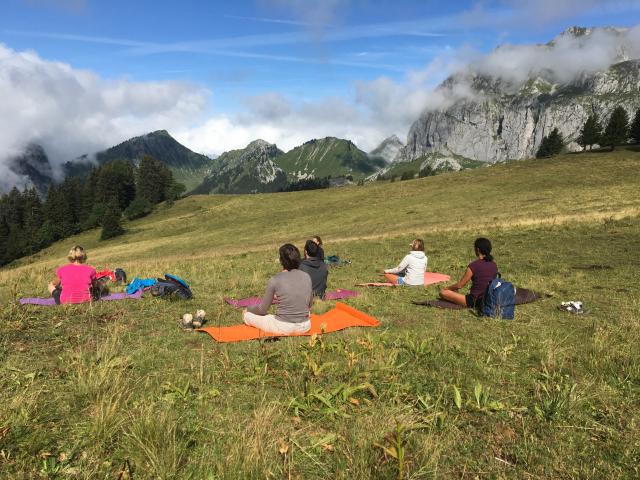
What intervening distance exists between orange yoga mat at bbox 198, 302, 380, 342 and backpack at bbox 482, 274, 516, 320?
284 centimetres

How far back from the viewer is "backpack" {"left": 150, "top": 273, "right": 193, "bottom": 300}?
11.6 meters

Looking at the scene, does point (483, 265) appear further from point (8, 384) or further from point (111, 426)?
point (8, 384)

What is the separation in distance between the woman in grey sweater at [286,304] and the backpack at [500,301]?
4553 millimetres

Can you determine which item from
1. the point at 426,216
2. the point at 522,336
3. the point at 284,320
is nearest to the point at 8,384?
the point at 284,320

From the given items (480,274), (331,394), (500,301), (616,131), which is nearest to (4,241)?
(480,274)

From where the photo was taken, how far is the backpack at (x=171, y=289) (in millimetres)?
11609

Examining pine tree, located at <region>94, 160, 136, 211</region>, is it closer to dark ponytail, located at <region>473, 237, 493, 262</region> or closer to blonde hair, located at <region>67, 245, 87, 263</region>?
blonde hair, located at <region>67, 245, 87, 263</region>

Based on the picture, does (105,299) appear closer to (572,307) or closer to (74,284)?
(74,284)

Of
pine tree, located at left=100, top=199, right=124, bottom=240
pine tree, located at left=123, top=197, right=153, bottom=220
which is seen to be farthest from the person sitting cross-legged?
pine tree, located at left=123, top=197, right=153, bottom=220

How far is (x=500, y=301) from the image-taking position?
9273 mm

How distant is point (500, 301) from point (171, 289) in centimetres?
937

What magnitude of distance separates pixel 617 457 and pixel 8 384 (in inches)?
294

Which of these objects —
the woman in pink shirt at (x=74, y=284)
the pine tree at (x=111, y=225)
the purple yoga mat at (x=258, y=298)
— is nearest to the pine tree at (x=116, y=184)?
the pine tree at (x=111, y=225)

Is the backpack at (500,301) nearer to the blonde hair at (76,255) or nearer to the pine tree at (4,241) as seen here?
the blonde hair at (76,255)
